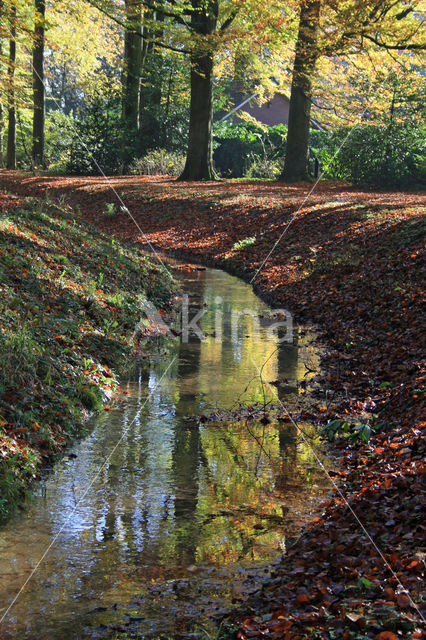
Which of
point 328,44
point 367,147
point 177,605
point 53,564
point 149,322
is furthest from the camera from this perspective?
point 367,147

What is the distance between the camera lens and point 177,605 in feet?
14.1

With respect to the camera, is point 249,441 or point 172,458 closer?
point 172,458

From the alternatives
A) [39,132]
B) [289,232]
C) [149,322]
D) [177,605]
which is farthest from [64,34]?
[177,605]

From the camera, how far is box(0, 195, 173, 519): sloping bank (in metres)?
6.52

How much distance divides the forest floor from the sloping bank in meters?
2.39

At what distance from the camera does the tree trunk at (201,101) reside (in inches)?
1001

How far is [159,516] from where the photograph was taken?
540cm

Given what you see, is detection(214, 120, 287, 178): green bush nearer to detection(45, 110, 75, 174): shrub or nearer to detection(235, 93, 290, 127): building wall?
detection(45, 110, 75, 174): shrub

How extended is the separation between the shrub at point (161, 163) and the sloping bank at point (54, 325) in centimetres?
1881

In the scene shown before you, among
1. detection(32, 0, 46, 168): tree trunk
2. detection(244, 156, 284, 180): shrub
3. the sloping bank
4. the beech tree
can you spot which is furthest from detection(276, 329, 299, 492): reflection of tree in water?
detection(32, 0, 46, 168): tree trunk

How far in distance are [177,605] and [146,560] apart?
57cm

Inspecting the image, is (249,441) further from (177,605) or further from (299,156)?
(299,156)

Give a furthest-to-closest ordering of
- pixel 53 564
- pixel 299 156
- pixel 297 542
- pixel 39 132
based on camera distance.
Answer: pixel 39 132 → pixel 299 156 → pixel 297 542 → pixel 53 564

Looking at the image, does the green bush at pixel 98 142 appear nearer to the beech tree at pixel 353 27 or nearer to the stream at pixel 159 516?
the beech tree at pixel 353 27
